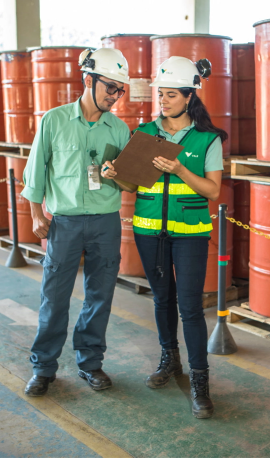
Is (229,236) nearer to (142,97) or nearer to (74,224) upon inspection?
(142,97)

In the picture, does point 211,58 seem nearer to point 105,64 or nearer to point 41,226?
point 105,64

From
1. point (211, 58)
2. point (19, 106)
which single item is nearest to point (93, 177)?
point (211, 58)

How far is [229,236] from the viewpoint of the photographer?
495 cm

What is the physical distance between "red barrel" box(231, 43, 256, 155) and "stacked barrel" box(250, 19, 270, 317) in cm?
113

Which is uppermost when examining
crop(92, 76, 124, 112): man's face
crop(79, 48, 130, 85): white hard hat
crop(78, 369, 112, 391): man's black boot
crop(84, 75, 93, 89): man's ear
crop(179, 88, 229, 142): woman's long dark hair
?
crop(79, 48, 130, 85): white hard hat

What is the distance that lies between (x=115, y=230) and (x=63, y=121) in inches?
29.3

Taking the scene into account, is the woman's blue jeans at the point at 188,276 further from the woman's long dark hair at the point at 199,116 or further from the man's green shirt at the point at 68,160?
the woman's long dark hair at the point at 199,116

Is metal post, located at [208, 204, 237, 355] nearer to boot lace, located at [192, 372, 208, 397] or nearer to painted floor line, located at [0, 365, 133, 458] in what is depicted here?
boot lace, located at [192, 372, 208, 397]

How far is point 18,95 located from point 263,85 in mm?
3602

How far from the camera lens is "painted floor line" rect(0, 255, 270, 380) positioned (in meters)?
3.58

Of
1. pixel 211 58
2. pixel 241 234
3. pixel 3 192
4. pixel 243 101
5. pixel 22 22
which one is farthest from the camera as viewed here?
pixel 3 192

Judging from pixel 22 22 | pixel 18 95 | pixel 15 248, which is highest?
pixel 22 22

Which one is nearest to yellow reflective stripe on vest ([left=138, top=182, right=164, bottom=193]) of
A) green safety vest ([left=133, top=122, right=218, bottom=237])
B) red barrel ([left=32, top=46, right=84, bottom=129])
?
green safety vest ([left=133, top=122, right=218, bottom=237])

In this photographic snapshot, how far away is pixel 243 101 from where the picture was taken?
5102mm
